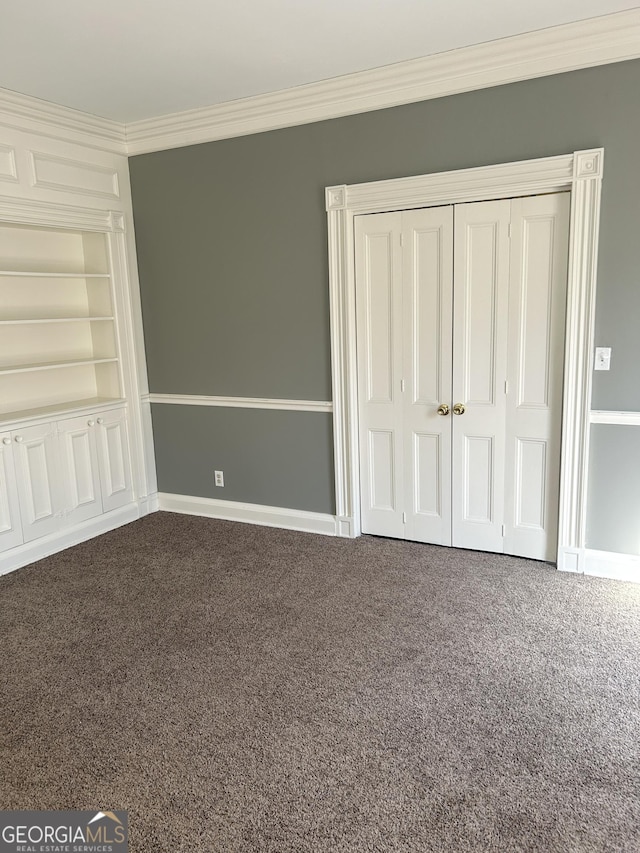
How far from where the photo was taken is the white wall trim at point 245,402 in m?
4.27

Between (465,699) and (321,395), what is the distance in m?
2.23

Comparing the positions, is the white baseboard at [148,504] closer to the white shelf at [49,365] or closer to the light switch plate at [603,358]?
the white shelf at [49,365]

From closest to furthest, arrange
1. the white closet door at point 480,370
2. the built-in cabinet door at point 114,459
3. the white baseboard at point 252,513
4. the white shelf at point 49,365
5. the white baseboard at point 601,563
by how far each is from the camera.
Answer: the white baseboard at point 601,563 < the white closet door at point 480,370 < the white shelf at point 49,365 < the white baseboard at point 252,513 < the built-in cabinet door at point 114,459

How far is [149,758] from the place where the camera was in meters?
2.26

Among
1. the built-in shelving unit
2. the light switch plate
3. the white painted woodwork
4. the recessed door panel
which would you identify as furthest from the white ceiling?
the recessed door panel

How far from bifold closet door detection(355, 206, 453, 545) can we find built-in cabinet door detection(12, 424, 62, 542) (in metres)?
2.03

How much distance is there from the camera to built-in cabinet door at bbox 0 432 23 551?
3854 millimetres

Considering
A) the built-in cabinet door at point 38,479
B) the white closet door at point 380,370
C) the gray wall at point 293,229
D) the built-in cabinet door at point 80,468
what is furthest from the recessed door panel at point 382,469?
the built-in cabinet door at point 38,479

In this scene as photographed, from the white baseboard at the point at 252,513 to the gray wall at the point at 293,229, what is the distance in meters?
A: 0.08

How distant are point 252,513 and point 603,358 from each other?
8.44 feet

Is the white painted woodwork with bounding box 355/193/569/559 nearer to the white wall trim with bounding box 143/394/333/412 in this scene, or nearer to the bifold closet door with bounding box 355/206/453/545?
the bifold closet door with bounding box 355/206/453/545

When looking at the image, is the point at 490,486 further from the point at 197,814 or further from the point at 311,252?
the point at 197,814

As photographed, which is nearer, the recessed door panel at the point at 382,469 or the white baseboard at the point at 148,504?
the recessed door panel at the point at 382,469

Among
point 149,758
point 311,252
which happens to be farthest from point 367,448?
point 149,758
